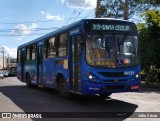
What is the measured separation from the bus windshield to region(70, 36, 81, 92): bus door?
0.68 metres

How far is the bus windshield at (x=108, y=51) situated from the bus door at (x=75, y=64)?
0.68 metres

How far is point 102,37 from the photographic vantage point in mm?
13477

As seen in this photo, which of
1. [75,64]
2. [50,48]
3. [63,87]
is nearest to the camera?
[75,64]

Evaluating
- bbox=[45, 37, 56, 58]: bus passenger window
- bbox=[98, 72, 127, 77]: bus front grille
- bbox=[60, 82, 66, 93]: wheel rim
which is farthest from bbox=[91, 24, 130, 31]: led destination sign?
bbox=[45, 37, 56, 58]: bus passenger window

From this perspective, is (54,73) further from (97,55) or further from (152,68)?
(152,68)

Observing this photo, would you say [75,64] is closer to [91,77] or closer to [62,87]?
[91,77]

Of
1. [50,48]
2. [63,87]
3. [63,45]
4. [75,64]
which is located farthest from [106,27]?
[50,48]

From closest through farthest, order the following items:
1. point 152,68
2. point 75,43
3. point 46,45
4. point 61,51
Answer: point 75,43
point 61,51
point 46,45
point 152,68

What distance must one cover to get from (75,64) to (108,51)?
1.58 meters

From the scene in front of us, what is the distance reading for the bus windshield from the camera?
13.3 meters

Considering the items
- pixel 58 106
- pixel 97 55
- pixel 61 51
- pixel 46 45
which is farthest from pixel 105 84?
pixel 46 45

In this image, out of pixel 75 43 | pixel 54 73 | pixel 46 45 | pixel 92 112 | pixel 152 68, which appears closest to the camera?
pixel 92 112

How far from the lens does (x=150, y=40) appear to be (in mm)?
28453

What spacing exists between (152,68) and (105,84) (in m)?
18.3
